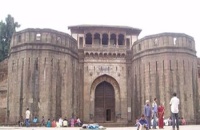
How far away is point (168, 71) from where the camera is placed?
26984mm

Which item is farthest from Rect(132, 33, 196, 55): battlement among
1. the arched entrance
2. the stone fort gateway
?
the arched entrance

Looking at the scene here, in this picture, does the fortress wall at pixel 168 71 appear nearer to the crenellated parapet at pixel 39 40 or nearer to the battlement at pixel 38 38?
the crenellated parapet at pixel 39 40

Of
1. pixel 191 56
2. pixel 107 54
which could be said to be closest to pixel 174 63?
pixel 191 56

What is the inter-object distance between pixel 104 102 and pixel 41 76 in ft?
26.2

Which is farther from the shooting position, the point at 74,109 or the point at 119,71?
the point at 119,71

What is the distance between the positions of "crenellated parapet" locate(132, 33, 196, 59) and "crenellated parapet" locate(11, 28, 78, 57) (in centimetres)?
676

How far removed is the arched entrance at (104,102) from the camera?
31.4 meters

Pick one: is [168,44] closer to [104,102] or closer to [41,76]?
[104,102]

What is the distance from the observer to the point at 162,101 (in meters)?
26.7

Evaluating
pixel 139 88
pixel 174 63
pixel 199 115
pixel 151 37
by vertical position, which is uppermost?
pixel 151 37

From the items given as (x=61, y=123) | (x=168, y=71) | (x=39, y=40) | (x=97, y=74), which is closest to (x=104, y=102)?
(x=97, y=74)

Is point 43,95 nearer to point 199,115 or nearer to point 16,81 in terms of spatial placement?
point 16,81

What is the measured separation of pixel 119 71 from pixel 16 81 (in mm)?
9626

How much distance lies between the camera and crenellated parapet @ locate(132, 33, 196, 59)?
27.7 m
